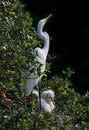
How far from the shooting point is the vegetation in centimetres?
546

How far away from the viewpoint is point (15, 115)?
216 inches

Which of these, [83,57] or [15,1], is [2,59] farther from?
[83,57]

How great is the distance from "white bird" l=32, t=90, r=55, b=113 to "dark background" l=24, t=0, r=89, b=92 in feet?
8.04

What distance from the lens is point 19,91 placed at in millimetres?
6230

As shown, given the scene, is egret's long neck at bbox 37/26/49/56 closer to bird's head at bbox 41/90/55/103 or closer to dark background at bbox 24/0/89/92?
bird's head at bbox 41/90/55/103

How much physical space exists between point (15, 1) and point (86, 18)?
3.08 meters

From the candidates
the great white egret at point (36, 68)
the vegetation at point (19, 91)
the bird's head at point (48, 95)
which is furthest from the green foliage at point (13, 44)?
the bird's head at point (48, 95)

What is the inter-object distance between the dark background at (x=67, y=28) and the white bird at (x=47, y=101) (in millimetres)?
2451

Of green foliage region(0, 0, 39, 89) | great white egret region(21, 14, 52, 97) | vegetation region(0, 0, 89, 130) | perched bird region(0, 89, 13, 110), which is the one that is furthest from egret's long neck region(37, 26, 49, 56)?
perched bird region(0, 89, 13, 110)

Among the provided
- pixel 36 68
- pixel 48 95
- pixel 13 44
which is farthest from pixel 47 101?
pixel 36 68

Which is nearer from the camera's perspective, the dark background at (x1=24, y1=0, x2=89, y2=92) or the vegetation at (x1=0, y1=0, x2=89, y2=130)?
the vegetation at (x1=0, y1=0, x2=89, y2=130)

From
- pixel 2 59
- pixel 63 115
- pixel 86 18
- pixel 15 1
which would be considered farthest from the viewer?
pixel 86 18

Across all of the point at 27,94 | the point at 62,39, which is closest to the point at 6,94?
the point at 27,94

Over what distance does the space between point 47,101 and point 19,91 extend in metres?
0.84
